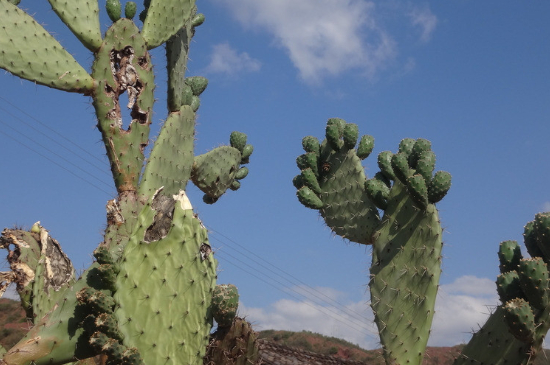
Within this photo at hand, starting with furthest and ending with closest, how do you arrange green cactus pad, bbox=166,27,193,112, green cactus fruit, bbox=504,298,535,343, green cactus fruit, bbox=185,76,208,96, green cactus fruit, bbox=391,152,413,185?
green cactus fruit, bbox=185,76,208,96 → green cactus pad, bbox=166,27,193,112 → green cactus fruit, bbox=391,152,413,185 → green cactus fruit, bbox=504,298,535,343

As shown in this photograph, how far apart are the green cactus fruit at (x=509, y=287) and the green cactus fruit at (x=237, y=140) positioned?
3.80 m

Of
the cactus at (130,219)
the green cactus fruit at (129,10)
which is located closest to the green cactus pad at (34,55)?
the cactus at (130,219)

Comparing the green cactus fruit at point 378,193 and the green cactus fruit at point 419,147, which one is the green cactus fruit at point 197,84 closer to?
the green cactus fruit at point 378,193

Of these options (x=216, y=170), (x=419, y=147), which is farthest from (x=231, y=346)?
(x=216, y=170)

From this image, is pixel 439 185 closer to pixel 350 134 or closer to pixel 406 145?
pixel 406 145

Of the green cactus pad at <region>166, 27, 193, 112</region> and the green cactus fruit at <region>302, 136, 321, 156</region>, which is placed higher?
the green cactus pad at <region>166, 27, 193, 112</region>

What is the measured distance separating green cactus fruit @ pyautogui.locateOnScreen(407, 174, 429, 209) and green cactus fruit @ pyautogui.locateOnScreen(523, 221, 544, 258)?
0.63m

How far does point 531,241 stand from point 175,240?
6.88 ft

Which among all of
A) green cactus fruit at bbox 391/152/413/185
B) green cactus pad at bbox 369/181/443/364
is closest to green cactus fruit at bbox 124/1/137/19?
green cactus fruit at bbox 391/152/413/185

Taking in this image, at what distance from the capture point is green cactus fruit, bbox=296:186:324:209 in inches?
192

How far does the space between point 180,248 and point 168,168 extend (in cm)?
229

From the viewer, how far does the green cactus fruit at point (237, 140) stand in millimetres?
6773

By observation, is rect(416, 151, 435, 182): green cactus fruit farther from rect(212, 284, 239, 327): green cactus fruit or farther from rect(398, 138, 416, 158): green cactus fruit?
rect(212, 284, 239, 327): green cactus fruit

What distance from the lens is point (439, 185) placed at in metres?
3.96
